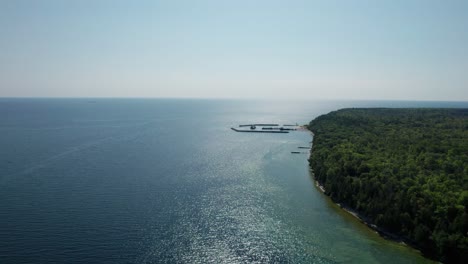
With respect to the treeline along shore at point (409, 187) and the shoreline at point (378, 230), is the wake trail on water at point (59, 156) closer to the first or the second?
the treeline along shore at point (409, 187)

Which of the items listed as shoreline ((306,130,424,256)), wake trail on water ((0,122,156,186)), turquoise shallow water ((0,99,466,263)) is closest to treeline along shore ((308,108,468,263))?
shoreline ((306,130,424,256))

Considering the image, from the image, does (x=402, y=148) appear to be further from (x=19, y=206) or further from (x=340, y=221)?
(x=19, y=206)

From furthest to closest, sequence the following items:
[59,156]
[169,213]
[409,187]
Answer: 1. [59,156]
2. [169,213]
3. [409,187]

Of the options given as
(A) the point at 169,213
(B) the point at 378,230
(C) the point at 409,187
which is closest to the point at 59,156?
(A) the point at 169,213

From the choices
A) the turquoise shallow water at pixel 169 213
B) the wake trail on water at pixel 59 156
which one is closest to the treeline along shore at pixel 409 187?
the turquoise shallow water at pixel 169 213

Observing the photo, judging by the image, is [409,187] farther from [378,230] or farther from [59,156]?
[59,156]

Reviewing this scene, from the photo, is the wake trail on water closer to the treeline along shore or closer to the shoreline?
the treeline along shore

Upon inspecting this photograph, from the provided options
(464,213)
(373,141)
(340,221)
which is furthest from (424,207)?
(373,141)

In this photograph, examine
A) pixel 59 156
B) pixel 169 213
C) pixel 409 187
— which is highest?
pixel 409 187
